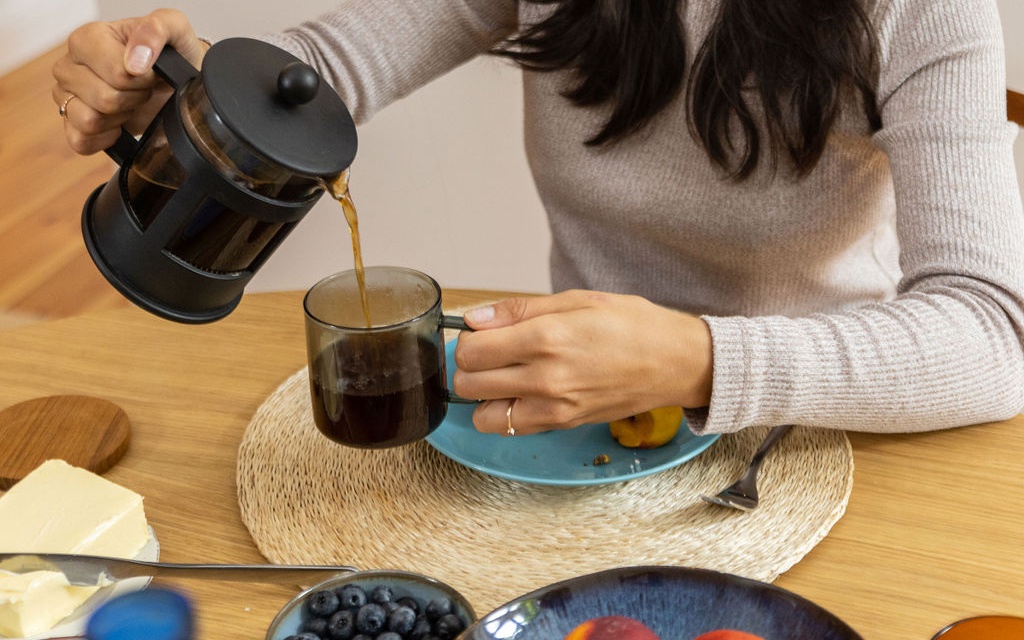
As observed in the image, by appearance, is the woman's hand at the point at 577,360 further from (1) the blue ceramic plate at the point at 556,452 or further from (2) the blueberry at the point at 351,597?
(2) the blueberry at the point at 351,597

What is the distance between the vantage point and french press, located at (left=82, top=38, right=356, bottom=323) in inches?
27.9

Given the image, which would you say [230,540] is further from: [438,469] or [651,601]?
[651,601]

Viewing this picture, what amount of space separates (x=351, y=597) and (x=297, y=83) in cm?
36

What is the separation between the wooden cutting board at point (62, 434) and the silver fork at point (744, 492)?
1.83 feet

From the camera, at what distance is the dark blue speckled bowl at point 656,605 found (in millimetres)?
610

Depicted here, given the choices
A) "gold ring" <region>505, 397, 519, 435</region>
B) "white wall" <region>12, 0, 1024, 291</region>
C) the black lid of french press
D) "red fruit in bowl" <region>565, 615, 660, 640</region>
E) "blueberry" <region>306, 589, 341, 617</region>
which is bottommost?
"white wall" <region>12, 0, 1024, 291</region>

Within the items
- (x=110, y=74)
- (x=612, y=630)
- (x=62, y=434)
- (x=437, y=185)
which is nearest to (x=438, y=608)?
(x=612, y=630)

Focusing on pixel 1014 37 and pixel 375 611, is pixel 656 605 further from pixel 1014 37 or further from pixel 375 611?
pixel 1014 37

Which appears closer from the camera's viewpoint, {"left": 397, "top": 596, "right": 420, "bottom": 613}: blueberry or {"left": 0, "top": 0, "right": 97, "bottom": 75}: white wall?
{"left": 397, "top": 596, "right": 420, "bottom": 613}: blueberry

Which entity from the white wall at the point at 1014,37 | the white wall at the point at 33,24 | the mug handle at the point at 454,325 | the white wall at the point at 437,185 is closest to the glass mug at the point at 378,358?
the mug handle at the point at 454,325

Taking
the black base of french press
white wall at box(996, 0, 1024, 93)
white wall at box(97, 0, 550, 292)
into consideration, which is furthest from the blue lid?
white wall at box(97, 0, 550, 292)

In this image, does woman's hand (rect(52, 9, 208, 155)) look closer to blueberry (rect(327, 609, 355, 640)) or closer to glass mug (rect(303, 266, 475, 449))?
glass mug (rect(303, 266, 475, 449))

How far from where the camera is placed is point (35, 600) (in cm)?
68

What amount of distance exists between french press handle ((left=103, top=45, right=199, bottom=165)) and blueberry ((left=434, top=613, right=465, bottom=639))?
450 millimetres
